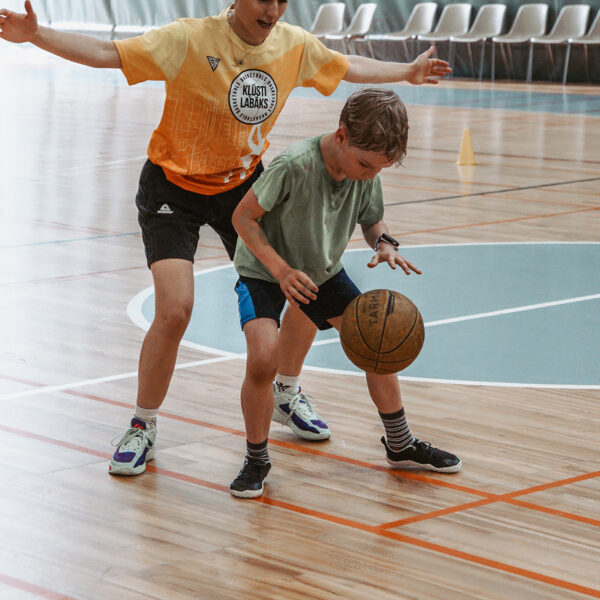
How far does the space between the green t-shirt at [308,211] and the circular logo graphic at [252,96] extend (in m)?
0.40

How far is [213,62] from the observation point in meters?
Answer: 4.11

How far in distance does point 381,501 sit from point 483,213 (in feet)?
19.4

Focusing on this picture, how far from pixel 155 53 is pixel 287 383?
4.23 feet

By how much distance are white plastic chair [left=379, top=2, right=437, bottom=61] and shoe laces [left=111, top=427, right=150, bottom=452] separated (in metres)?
19.6

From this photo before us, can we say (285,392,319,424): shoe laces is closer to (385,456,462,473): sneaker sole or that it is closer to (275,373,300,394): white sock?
(275,373,300,394): white sock

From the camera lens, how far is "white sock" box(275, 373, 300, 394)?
451 cm

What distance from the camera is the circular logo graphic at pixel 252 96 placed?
13.6ft

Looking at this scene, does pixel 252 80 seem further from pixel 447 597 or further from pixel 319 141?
pixel 447 597

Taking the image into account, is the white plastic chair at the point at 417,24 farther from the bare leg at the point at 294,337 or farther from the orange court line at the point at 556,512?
the orange court line at the point at 556,512

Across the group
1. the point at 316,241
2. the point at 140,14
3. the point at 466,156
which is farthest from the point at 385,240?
the point at 140,14

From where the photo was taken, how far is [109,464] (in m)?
4.03

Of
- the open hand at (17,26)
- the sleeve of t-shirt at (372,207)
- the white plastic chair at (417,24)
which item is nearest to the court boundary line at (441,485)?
the sleeve of t-shirt at (372,207)

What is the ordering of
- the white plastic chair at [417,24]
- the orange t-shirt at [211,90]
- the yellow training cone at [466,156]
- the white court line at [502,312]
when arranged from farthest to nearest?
the white plastic chair at [417,24]
the yellow training cone at [466,156]
the white court line at [502,312]
the orange t-shirt at [211,90]

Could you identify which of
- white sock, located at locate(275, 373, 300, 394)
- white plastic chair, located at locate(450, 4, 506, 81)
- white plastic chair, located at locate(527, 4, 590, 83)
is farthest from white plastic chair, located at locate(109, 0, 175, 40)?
white sock, located at locate(275, 373, 300, 394)
